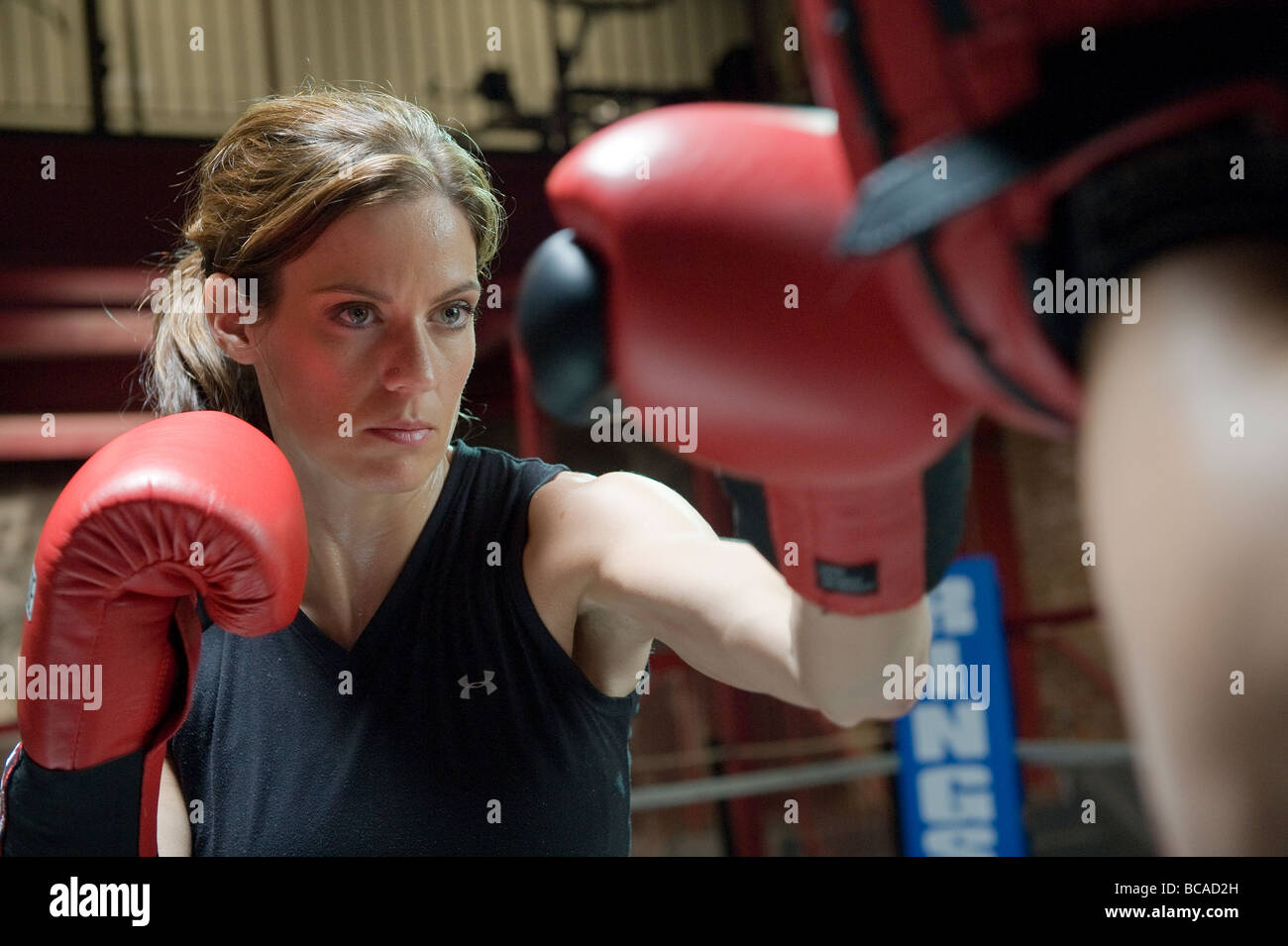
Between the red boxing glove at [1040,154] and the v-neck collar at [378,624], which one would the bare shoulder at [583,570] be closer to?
the v-neck collar at [378,624]

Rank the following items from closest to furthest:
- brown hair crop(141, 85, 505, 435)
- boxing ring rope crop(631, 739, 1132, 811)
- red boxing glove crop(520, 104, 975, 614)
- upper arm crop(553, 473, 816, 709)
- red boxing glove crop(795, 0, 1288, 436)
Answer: red boxing glove crop(795, 0, 1288, 436) < red boxing glove crop(520, 104, 975, 614) < upper arm crop(553, 473, 816, 709) < brown hair crop(141, 85, 505, 435) < boxing ring rope crop(631, 739, 1132, 811)

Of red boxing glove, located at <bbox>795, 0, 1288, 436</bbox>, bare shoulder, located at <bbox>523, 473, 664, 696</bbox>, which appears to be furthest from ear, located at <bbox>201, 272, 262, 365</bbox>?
red boxing glove, located at <bbox>795, 0, 1288, 436</bbox>

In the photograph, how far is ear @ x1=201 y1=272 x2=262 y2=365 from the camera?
817mm

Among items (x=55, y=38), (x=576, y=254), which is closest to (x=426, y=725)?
(x=576, y=254)

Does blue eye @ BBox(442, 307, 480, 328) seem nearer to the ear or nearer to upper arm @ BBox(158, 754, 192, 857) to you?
the ear

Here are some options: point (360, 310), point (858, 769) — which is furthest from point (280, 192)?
point (858, 769)

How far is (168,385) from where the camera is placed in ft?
2.89

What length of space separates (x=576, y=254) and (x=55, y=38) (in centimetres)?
210

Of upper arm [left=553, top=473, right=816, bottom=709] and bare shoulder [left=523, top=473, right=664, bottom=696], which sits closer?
upper arm [left=553, top=473, right=816, bottom=709]

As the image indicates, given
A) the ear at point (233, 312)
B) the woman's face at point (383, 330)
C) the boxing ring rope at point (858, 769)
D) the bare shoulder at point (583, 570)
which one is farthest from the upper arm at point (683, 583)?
the boxing ring rope at point (858, 769)

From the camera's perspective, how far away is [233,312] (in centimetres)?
83

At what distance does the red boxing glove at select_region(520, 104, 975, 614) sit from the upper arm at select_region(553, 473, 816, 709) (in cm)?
18

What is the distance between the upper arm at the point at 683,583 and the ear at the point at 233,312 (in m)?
0.25

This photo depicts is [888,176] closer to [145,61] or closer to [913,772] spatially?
[913,772]
